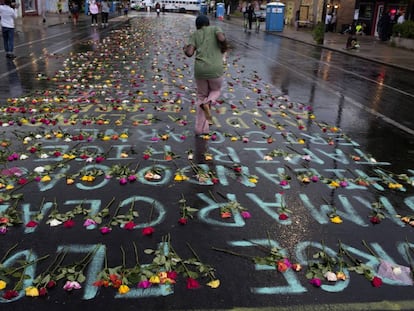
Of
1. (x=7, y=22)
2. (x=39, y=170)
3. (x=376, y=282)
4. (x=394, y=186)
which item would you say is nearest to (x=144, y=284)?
(x=376, y=282)

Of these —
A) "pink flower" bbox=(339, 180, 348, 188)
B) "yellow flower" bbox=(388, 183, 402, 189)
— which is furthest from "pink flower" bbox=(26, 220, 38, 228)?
"yellow flower" bbox=(388, 183, 402, 189)

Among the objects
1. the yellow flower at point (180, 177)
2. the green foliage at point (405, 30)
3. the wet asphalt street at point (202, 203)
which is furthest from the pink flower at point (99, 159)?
the green foliage at point (405, 30)

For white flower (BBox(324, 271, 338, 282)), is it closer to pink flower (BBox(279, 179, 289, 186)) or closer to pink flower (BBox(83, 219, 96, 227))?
pink flower (BBox(279, 179, 289, 186))

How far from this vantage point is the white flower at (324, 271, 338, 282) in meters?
3.16

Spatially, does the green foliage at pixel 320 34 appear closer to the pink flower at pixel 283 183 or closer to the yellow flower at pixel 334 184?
the yellow flower at pixel 334 184

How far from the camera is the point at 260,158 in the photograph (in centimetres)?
562

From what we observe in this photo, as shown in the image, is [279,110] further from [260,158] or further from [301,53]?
[301,53]

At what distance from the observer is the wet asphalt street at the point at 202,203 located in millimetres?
3045

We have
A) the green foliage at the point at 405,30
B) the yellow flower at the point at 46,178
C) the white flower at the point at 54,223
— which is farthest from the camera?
the green foliage at the point at 405,30

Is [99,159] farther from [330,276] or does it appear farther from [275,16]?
[275,16]

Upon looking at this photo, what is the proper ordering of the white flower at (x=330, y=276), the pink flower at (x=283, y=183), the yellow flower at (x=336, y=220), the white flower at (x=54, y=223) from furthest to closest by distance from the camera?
the pink flower at (x=283, y=183), the yellow flower at (x=336, y=220), the white flower at (x=54, y=223), the white flower at (x=330, y=276)

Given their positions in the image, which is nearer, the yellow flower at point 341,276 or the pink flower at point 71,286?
the pink flower at point 71,286

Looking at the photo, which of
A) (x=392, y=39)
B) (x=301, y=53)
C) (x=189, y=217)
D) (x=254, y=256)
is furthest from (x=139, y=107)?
(x=392, y=39)

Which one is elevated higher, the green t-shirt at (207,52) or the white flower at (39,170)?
the green t-shirt at (207,52)
